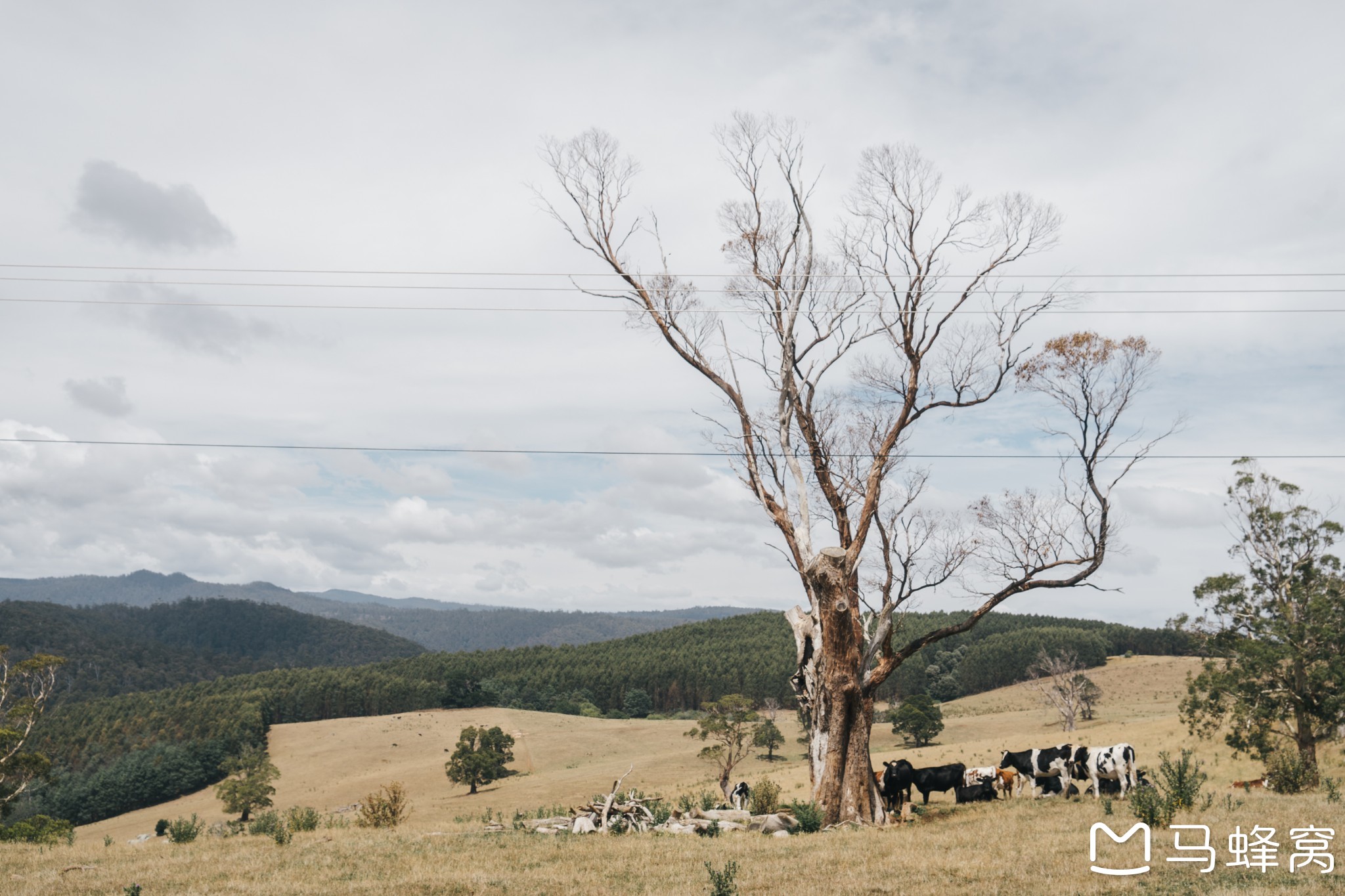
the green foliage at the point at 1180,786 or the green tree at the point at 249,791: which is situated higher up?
the green foliage at the point at 1180,786

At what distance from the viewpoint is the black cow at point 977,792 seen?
2083cm

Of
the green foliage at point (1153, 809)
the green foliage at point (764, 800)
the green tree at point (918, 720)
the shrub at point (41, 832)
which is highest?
the green foliage at point (1153, 809)

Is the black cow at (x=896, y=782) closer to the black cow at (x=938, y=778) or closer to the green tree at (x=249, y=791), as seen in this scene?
the black cow at (x=938, y=778)

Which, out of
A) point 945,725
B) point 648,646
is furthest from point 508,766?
point 648,646

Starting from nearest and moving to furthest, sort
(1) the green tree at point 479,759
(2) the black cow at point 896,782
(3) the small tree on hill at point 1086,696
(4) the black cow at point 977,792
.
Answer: (2) the black cow at point 896,782
(4) the black cow at point 977,792
(3) the small tree on hill at point 1086,696
(1) the green tree at point 479,759

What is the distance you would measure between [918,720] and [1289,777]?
55.0m

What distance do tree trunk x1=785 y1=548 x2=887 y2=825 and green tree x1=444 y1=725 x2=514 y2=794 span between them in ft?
193

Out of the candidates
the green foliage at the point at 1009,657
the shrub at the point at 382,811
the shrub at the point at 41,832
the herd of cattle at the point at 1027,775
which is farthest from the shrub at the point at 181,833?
the green foliage at the point at 1009,657

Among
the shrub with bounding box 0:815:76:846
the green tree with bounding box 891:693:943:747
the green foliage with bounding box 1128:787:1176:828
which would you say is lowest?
the green tree with bounding box 891:693:943:747

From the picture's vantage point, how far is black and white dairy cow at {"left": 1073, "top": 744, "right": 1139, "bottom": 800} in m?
18.8

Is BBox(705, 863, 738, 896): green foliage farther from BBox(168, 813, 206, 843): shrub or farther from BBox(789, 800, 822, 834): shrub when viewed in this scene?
BBox(168, 813, 206, 843): shrub

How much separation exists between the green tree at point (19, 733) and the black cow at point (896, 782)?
35.9m

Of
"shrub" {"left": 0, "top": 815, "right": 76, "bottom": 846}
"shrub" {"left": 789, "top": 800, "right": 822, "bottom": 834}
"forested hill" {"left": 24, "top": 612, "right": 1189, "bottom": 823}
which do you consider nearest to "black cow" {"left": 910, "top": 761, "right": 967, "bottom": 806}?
"shrub" {"left": 789, "top": 800, "right": 822, "bottom": 834}

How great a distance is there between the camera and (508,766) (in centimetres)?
8456
